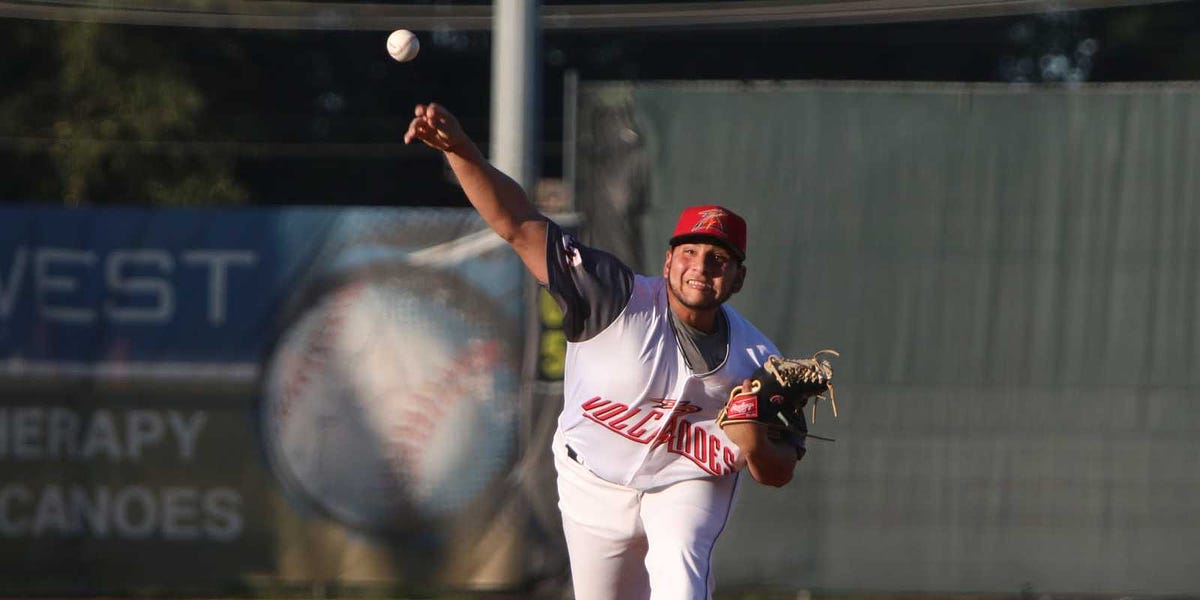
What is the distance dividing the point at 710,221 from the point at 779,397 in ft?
1.94

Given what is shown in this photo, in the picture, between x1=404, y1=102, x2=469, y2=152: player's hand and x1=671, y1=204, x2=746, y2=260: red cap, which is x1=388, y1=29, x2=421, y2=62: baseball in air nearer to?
x1=404, y1=102, x2=469, y2=152: player's hand

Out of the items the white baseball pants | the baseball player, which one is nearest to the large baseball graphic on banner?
the white baseball pants

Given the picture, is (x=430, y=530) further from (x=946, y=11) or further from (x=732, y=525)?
(x=946, y=11)

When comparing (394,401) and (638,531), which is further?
(394,401)

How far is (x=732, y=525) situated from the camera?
8.16 meters

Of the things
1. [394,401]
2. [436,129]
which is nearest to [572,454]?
[436,129]

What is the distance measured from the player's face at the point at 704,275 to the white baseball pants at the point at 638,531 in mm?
567

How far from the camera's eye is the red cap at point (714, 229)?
199 inches

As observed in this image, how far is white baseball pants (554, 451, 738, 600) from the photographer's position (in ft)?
16.3

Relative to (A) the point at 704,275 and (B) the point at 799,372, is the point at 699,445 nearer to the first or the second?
(B) the point at 799,372

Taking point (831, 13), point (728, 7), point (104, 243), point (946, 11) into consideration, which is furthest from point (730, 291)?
point (728, 7)

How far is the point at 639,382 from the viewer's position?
5.11 m

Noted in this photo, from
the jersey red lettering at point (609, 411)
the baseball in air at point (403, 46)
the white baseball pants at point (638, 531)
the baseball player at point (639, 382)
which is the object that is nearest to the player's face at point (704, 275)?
the baseball player at point (639, 382)

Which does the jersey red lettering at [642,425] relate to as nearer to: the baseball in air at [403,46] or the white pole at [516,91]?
the baseball in air at [403,46]
